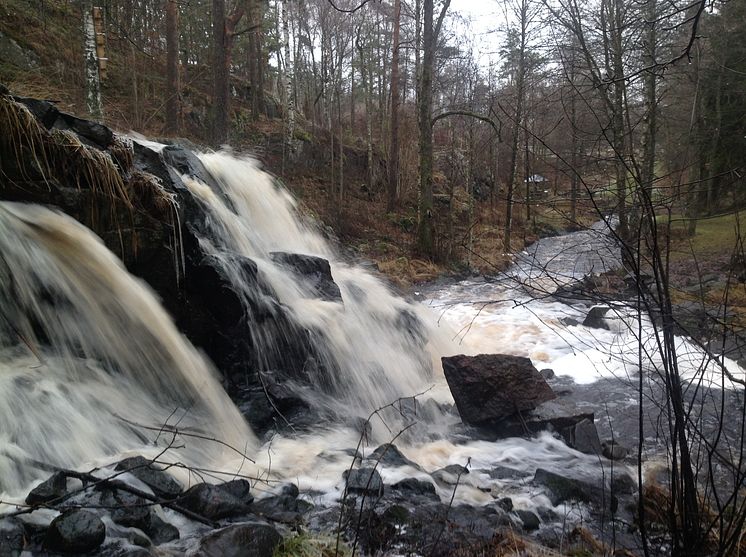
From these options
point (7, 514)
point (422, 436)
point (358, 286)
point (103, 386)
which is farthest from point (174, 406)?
point (358, 286)

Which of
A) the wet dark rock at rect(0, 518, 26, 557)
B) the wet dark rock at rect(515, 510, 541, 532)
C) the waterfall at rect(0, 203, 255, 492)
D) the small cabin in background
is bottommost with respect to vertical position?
the wet dark rock at rect(515, 510, 541, 532)

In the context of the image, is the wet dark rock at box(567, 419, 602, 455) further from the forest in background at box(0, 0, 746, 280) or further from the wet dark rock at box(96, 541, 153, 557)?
the forest in background at box(0, 0, 746, 280)

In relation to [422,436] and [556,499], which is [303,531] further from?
[422,436]

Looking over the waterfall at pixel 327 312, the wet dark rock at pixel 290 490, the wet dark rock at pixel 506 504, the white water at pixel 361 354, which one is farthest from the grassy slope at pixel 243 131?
the wet dark rock at pixel 290 490

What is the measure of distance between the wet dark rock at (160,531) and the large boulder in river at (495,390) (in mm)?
3292

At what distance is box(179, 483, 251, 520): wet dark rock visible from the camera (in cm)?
298

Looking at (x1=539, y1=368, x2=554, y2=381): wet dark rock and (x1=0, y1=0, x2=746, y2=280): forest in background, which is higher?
(x1=0, y1=0, x2=746, y2=280): forest in background

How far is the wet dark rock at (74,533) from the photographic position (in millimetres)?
2389

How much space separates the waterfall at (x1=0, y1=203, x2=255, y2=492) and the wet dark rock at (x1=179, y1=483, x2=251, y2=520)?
44 cm

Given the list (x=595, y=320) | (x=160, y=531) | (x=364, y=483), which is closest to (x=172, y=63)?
(x=595, y=320)

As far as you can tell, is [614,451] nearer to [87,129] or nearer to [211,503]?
[211,503]

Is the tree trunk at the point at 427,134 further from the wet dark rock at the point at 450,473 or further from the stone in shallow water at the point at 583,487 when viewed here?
the stone in shallow water at the point at 583,487

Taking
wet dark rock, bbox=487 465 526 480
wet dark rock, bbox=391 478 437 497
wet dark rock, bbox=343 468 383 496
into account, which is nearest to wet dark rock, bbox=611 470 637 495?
wet dark rock, bbox=487 465 526 480

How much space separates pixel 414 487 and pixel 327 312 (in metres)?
3.20
